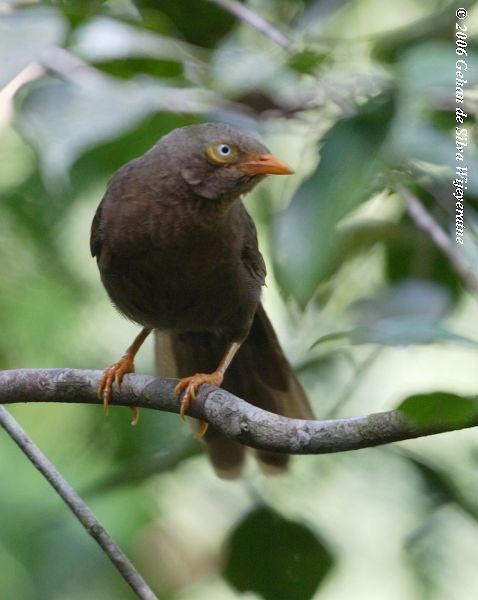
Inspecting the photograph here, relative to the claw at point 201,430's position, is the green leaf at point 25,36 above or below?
above

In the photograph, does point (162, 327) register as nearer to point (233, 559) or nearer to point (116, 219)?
point (116, 219)

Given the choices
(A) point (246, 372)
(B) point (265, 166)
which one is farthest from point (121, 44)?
(A) point (246, 372)

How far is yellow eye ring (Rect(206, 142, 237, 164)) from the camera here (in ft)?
12.5

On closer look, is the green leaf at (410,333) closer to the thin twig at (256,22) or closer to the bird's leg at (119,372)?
the bird's leg at (119,372)

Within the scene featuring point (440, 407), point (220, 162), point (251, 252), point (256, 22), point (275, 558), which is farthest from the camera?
point (251, 252)

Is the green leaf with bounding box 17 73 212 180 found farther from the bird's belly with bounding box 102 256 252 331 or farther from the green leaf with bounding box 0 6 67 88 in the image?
the bird's belly with bounding box 102 256 252 331

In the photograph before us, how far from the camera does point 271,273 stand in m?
3.45

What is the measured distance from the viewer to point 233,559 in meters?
3.47

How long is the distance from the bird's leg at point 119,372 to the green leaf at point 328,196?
1.07 metres

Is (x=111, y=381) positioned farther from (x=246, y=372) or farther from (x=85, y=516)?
(x=246, y=372)

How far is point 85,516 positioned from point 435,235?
61.8 inches

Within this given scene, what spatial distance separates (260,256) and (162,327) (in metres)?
0.51

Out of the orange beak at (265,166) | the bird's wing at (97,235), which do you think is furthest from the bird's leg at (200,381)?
the orange beak at (265,166)

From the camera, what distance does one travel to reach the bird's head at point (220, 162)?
12.4 ft
